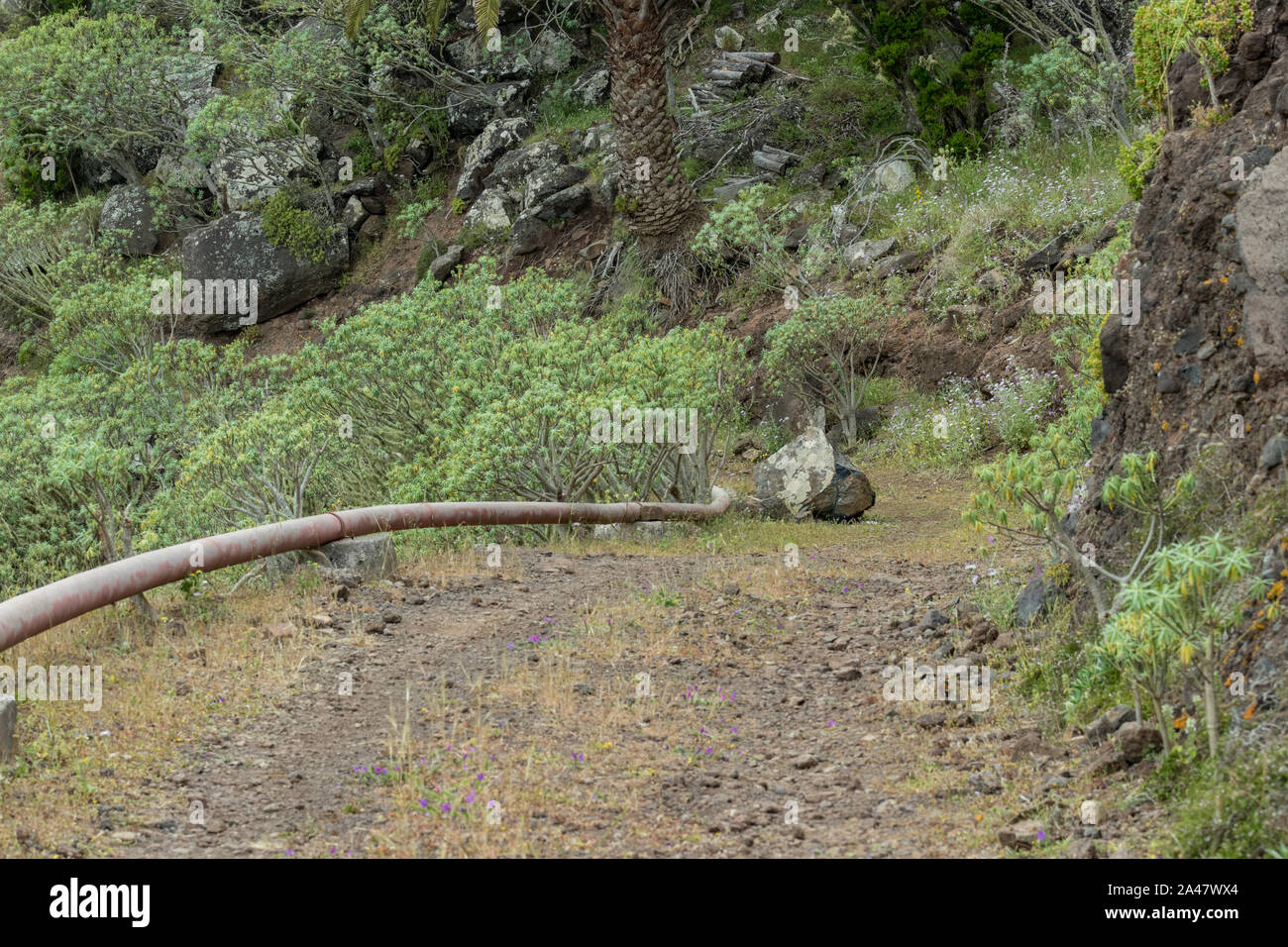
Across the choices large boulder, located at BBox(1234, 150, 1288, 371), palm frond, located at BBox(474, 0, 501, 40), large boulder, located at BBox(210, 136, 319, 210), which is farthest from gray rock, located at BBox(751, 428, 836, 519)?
large boulder, located at BBox(210, 136, 319, 210)

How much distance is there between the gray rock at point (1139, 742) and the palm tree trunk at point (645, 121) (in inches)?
620

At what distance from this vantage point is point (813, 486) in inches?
512

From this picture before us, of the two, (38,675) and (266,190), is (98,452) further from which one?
(266,190)

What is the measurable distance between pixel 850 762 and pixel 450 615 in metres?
3.04

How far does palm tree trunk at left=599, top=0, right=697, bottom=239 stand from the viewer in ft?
59.8

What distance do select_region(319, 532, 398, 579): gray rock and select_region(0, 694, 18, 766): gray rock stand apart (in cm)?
293

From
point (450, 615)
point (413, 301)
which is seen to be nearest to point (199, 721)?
point (450, 615)

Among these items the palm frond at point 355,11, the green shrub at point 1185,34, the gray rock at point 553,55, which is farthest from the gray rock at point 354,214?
the green shrub at point 1185,34

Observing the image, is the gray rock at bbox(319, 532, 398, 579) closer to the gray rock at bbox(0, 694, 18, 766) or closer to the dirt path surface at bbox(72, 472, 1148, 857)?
the dirt path surface at bbox(72, 472, 1148, 857)

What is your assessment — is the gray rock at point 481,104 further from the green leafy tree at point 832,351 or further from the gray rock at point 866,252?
the green leafy tree at point 832,351

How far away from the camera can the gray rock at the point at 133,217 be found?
27250mm

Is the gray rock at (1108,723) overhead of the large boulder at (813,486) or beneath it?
beneath

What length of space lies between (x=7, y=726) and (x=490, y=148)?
2126cm

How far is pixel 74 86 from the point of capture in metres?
25.3
